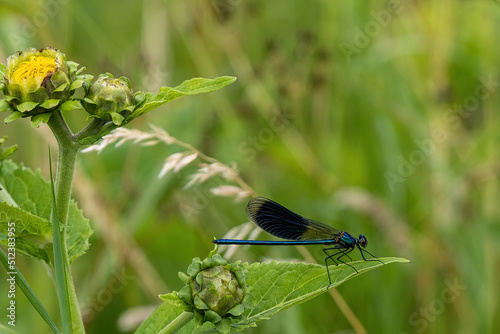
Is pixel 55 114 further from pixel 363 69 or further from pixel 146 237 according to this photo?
pixel 363 69

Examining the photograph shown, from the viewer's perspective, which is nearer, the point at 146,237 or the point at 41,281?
the point at 41,281

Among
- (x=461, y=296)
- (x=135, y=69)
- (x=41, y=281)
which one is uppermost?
(x=135, y=69)

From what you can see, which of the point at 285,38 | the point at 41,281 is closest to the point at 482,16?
the point at 285,38

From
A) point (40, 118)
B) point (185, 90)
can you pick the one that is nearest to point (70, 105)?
point (40, 118)

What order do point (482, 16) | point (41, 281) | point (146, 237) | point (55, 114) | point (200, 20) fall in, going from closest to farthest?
point (55, 114) < point (41, 281) < point (146, 237) < point (200, 20) < point (482, 16)

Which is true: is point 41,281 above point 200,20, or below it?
below

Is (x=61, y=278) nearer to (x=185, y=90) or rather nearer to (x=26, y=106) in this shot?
(x=26, y=106)
